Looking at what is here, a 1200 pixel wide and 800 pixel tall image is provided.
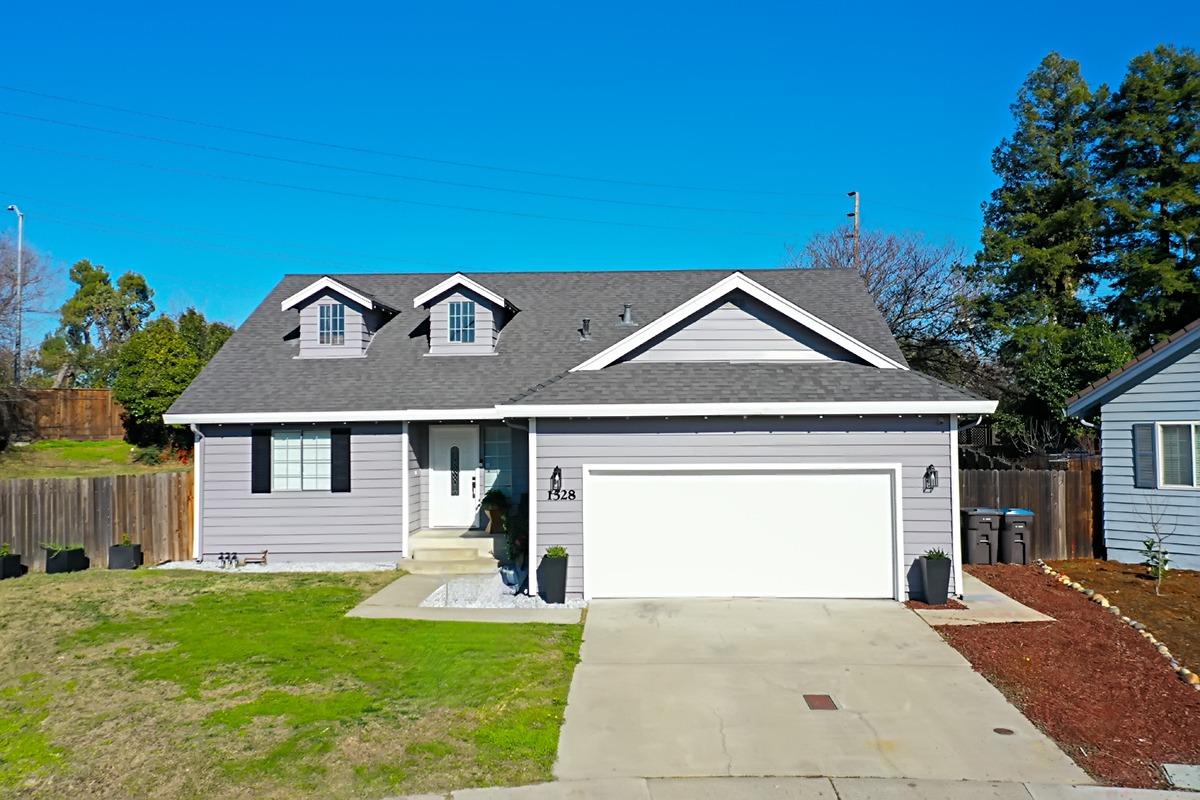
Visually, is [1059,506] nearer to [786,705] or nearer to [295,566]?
[786,705]

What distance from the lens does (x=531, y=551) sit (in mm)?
11688

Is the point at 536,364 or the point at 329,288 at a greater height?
the point at 329,288

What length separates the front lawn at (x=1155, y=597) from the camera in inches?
366

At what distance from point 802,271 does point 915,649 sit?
12.2 metres

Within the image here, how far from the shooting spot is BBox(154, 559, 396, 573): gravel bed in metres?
14.3

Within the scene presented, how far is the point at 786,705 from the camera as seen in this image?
24.2 ft

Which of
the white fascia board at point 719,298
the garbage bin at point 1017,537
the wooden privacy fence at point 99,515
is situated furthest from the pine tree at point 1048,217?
the wooden privacy fence at point 99,515

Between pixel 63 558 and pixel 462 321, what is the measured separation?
28.3ft

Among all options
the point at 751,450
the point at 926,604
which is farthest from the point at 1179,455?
the point at 751,450

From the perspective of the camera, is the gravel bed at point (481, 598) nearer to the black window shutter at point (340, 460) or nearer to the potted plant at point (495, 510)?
the potted plant at point (495, 510)

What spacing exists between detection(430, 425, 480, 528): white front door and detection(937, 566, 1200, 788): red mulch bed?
926cm

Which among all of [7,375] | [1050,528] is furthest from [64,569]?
Answer: [7,375]

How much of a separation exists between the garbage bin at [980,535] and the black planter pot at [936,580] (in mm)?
3345

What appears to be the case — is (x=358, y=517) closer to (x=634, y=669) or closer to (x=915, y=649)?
(x=634, y=669)
